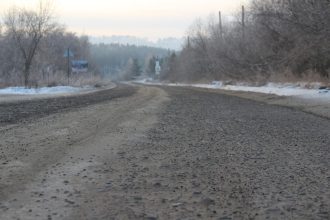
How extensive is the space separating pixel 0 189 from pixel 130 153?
2771 mm

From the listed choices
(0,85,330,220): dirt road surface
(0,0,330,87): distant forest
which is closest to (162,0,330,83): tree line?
(0,0,330,87): distant forest

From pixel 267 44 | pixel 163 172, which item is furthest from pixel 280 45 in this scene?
pixel 163 172

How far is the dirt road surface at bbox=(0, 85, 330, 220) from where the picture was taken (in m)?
5.01

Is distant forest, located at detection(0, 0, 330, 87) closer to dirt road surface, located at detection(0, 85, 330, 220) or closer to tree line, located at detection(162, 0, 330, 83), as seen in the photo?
tree line, located at detection(162, 0, 330, 83)

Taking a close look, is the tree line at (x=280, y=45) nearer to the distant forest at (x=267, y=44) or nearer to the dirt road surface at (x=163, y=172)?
the distant forest at (x=267, y=44)

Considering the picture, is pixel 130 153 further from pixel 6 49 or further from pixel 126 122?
pixel 6 49

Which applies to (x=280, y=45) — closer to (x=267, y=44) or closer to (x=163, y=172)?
(x=267, y=44)

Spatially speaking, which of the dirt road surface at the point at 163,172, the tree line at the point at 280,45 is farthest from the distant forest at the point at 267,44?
the dirt road surface at the point at 163,172

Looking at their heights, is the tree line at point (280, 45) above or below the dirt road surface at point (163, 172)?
above

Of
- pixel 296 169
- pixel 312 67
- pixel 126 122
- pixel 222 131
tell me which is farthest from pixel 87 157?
pixel 312 67

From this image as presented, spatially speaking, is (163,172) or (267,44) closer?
(163,172)

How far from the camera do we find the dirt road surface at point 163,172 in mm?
5012

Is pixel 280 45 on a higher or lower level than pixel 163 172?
higher

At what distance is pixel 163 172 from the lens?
6.73 meters
